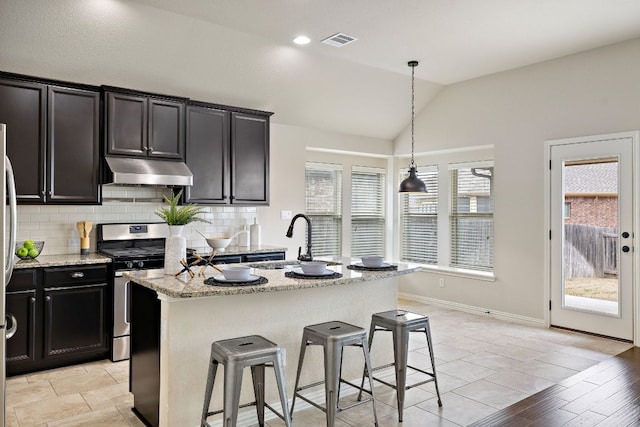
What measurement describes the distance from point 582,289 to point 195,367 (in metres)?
4.36

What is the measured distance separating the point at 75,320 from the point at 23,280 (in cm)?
54

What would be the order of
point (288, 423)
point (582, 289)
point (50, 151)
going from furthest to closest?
1. point (582, 289)
2. point (50, 151)
3. point (288, 423)

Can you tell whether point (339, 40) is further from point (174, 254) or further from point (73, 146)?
point (174, 254)

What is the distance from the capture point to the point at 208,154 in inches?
207

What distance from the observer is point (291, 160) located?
20.6 ft

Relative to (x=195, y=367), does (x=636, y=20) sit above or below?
above

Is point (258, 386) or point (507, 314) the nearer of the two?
point (258, 386)

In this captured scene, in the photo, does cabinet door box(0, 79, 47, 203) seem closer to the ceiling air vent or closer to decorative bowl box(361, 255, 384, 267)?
the ceiling air vent

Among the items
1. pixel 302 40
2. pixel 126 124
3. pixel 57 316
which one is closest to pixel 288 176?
pixel 302 40

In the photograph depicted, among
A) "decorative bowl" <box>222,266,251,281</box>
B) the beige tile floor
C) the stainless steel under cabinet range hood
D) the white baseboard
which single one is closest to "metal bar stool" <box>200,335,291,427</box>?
"decorative bowl" <box>222,266,251,281</box>

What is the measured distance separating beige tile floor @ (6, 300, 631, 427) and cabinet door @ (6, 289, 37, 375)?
12 cm

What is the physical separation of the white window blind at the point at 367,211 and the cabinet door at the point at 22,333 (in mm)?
4475

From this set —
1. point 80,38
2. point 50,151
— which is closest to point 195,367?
point 50,151

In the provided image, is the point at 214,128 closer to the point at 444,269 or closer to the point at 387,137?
the point at 387,137
